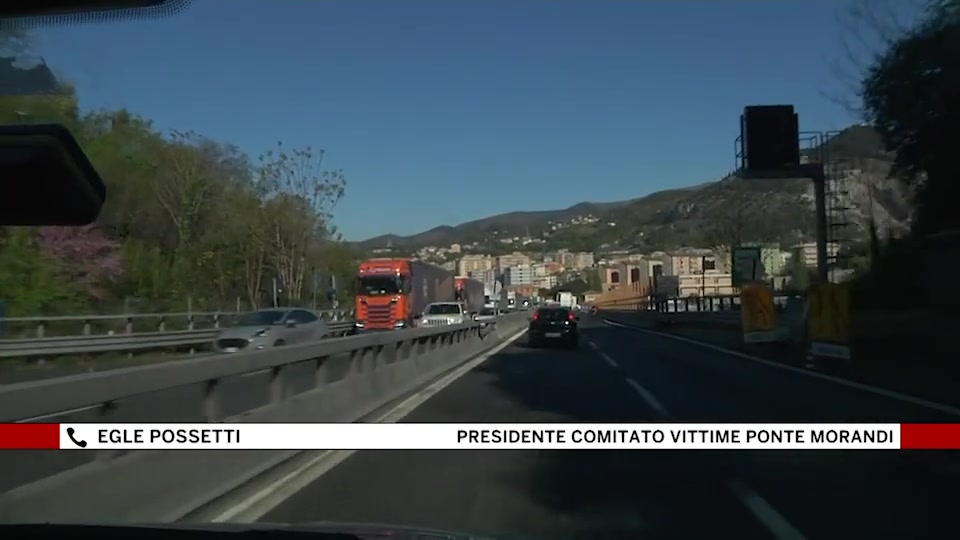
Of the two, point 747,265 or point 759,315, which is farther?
point 747,265

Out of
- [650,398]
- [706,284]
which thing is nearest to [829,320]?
[650,398]

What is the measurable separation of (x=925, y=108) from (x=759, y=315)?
6.20 meters

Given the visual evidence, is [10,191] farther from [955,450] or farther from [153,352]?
[153,352]

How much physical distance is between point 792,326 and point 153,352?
16438 mm

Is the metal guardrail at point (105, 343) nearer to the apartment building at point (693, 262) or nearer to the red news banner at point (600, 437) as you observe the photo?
the red news banner at point (600, 437)

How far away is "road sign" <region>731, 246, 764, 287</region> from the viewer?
32.5 metres

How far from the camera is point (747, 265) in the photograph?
33.1 meters

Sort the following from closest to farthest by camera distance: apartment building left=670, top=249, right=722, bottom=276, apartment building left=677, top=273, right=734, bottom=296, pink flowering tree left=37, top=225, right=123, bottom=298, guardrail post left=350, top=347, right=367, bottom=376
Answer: pink flowering tree left=37, top=225, right=123, bottom=298 < guardrail post left=350, top=347, right=367, bottom=376 < apartment building left=670, top=249, right=722, bottom=276 < apartment building left=677, top=273, right=734, bottom=296

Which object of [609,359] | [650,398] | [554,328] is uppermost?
[554,328]

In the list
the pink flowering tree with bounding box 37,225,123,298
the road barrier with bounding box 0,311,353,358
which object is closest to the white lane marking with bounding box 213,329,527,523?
the pink flowering tree with bounding box 37,225,123,298

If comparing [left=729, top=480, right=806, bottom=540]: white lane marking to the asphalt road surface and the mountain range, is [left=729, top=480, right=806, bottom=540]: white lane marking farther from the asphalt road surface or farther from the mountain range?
the mountain range

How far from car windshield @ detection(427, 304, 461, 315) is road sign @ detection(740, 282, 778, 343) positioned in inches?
872

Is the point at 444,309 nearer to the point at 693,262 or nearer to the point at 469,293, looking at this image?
the point at 693,262

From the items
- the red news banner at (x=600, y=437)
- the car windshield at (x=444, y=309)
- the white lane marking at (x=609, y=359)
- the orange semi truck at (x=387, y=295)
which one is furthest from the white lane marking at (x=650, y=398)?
the orange semi truck at (x=387, y=295)
